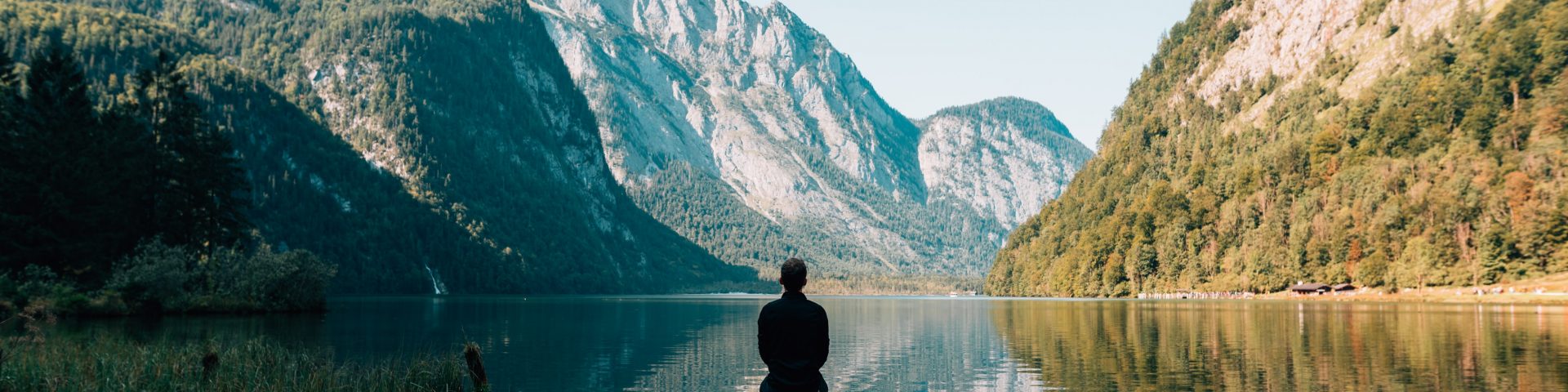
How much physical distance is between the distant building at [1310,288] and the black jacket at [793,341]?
14524cm

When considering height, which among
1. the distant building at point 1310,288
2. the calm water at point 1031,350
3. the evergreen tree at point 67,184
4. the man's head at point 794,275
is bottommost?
the calm water at point 1031,350

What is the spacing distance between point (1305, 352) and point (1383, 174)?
374 feet

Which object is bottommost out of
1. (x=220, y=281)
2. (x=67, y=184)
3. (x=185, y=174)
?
(x=220, y=281)

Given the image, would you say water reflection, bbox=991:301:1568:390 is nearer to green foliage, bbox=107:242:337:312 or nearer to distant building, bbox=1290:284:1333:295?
green foliage, bbox=107:242:337:312

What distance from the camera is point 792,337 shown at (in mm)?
14781

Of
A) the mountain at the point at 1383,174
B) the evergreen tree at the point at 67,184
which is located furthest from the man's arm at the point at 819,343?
the mountain at the point at 1383,174

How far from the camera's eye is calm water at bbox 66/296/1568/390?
36906 millimetres

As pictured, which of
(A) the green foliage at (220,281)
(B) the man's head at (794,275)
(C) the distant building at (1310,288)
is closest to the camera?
(B) the man's head at (794,275)

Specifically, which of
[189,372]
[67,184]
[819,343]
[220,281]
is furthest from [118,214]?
[819,343]

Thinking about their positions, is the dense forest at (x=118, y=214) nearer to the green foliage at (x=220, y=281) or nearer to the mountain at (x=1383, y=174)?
the green foliage at (x=220, y=281)

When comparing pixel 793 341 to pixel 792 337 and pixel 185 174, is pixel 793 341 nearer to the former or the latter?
pixel 792 337

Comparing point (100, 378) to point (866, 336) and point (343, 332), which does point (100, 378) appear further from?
point (866, 336)

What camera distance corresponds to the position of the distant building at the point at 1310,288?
142m

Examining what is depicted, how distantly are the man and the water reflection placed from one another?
2264 cm
